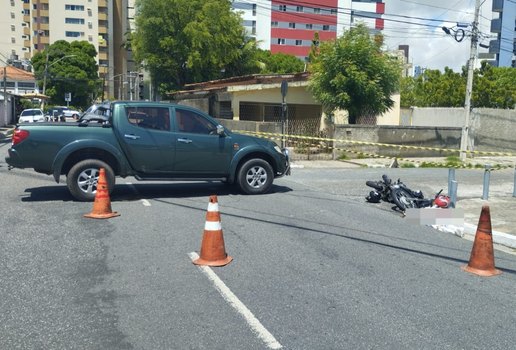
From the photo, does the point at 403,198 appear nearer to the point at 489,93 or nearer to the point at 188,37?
the point at 489,93

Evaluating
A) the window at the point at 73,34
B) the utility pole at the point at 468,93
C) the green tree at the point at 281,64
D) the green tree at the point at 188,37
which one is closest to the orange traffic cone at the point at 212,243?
the utility pole at the point at 468,93

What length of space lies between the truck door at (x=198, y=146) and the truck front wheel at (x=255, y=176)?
38cm

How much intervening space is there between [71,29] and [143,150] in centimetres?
9291

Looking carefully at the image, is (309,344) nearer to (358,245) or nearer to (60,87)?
(358,245)

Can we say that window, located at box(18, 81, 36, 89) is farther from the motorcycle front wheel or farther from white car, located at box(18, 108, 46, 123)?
the motorcycle front wheel

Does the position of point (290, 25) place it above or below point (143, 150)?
above

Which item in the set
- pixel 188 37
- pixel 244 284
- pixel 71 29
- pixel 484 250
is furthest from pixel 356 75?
pixel 71 29

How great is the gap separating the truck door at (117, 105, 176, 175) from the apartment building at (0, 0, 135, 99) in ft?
268

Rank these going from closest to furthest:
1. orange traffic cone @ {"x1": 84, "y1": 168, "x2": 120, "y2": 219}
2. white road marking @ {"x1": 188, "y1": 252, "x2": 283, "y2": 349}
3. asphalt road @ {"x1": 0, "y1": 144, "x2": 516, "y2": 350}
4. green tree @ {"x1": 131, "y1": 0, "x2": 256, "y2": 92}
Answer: white road marking @ {"x1": 188, "y1": 252, "x2": 283, "y2": 349}, asphalt road @ {"x1": 0, "y1": 144, "x2": 516, "y2": 350}, orange traffic cone @ {"x1": 84, "y1": 168, "x2": 120, "y2": 219}, green tree @ {"x1": 131, "y1": 0, "x2": 256, "y2": 92}

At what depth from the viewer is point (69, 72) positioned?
67.1 m

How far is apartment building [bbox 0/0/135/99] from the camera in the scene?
93.1 metres

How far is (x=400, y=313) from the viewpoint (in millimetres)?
4711

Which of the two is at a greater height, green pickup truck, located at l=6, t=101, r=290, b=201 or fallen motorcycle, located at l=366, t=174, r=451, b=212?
green pickup truck, located at l=6, t=101, r=290, b=201

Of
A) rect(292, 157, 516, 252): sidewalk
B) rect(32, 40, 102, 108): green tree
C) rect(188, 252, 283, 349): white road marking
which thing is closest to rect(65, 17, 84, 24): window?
rect(32, 40, 102, 108): green tree
